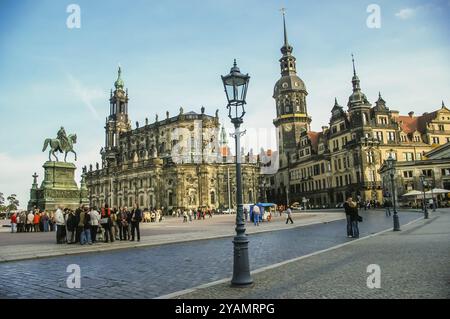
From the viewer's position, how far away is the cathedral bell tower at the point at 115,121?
337 feet

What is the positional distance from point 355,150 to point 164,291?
5871 cm

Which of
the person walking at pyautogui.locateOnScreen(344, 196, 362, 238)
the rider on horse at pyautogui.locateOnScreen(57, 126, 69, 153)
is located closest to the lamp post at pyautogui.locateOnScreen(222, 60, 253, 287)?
the person walking at pyautogui.locateOnScreen(344, 196, 362, 238)

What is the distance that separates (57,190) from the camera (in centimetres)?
3247

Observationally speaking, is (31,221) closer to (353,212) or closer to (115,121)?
(353,212)

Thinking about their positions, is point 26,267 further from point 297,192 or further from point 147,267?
point 297,192

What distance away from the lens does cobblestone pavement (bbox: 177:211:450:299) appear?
6324 millimetres

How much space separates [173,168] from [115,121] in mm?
31850

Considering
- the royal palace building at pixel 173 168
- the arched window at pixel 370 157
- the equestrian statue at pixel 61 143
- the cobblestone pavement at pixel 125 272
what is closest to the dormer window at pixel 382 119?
the arched window at pixel 370 157

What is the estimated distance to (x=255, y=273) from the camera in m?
8.62

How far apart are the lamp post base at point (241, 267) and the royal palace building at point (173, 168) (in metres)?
68.2

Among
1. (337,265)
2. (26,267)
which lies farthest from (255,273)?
(26,267)

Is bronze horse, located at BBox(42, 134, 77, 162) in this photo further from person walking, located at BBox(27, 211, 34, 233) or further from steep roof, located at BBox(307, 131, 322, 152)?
steep roof, located at BBox(307, 131, 322, 152)

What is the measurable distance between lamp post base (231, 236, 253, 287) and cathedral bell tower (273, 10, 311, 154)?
76779 mm

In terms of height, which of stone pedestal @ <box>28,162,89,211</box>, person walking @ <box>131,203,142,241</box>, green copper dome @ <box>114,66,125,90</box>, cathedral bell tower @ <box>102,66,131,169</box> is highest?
green copper dome @ <box>114,66,125,90</box>
